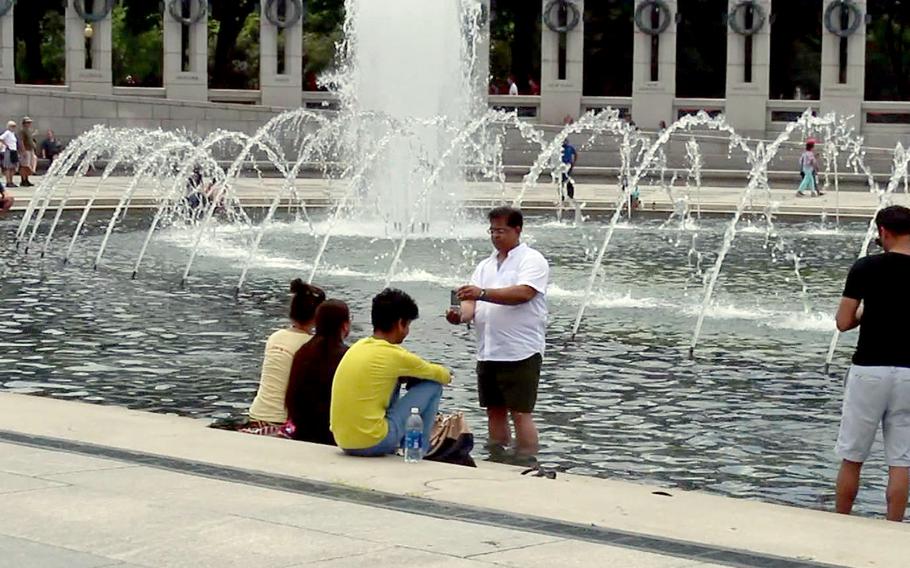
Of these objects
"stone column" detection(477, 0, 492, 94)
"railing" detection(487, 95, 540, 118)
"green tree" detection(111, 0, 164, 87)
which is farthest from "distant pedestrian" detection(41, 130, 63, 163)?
"green tree" detection(111, 0, 164, 87)

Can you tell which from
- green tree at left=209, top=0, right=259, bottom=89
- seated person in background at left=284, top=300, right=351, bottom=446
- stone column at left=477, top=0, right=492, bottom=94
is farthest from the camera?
green tree at left=209, top=0, right=259, bottom=89

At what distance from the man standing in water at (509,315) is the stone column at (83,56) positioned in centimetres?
4513

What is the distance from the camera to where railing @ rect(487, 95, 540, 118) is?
181 feet

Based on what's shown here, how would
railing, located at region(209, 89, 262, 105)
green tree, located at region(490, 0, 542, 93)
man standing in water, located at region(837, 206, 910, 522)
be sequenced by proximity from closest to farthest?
man standing in water, located at region(837, 206, 910, 522)
railing, located at region(209, 89, 262, 105)
green tree, located at region(490, 0, 542, 93)

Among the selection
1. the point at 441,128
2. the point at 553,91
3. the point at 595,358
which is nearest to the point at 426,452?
the point at 595,358

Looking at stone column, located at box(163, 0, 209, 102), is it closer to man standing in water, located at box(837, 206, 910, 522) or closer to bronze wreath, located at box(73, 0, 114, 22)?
bronze wreath, located at box(73, 0, 114, 22)

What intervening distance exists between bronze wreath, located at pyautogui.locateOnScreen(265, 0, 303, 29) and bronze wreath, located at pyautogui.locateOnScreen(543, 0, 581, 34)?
310 inches

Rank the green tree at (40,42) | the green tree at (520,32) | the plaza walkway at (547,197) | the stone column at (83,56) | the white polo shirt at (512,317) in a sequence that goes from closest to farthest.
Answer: the white polo shirt at (512,317), the plaza walkway at (547,197), the stone column at (83,56), the green tree at (520,32), the green tree at (40,42)

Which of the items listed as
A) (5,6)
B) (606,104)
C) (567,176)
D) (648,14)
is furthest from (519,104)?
(567,176)

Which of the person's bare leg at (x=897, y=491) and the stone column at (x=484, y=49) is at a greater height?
the stone column at (x=484, y=49)

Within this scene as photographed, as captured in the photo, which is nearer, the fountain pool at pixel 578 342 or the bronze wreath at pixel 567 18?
the fountain pool at pixel 578 342

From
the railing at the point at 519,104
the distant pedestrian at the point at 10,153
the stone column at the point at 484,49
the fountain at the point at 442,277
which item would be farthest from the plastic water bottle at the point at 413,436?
the railing at the point at 519,104

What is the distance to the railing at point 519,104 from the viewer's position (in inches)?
2172

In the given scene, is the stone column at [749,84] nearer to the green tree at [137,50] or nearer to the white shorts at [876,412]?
the green tree at [137,50]
